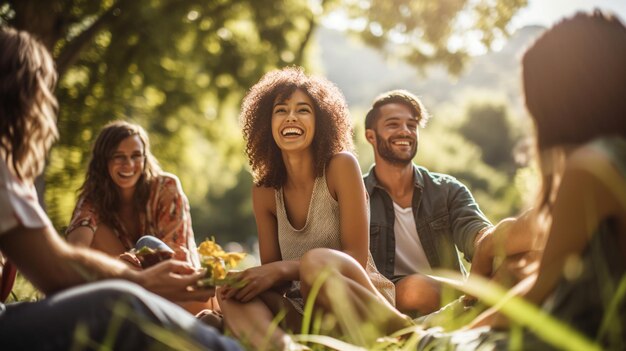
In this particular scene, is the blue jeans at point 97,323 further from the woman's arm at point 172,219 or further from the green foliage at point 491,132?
the green foliage at point 491,132

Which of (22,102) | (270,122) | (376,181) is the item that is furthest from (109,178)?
(22,102)

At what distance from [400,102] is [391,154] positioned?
0.45m

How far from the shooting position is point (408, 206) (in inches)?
204

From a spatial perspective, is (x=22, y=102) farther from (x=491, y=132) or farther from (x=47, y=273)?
(x=491, y=132)

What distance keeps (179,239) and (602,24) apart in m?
3.48

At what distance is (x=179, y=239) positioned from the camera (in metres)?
4.91

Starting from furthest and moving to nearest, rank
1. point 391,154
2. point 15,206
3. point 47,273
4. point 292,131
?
1. point 391,154
2. point 292,131
3. point 47,273
4. point 15,206

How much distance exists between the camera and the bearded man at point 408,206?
4922 millimetres

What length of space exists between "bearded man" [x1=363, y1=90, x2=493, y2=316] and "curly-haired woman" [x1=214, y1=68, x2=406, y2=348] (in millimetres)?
1025

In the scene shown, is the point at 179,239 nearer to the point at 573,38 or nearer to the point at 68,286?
the point at 68,286

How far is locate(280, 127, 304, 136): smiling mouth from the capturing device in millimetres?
3967

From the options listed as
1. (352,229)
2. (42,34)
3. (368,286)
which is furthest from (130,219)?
(42,34)

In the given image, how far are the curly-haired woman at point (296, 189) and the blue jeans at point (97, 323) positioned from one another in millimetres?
1075

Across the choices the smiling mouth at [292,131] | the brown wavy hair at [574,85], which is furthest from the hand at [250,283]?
the brown wavy hair at [574,85]
